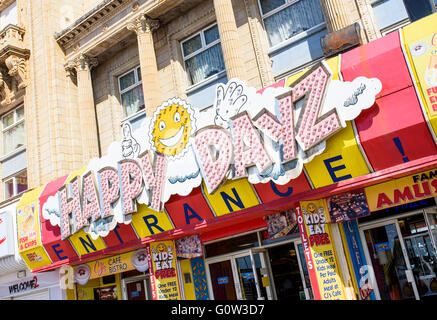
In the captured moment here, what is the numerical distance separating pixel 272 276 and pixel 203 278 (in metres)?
2.29

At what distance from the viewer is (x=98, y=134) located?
1748 centimetres

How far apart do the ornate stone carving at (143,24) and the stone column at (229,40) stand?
303 cm

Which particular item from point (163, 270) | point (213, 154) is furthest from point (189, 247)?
point (213, 154)

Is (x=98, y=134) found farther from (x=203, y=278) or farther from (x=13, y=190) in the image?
(x=203, y=278)

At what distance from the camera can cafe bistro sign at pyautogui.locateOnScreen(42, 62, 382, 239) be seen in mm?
8706

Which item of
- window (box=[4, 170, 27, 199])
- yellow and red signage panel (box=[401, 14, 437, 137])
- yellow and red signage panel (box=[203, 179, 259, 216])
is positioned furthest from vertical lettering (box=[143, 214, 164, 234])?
window (box=[4, 170, 27, 199])

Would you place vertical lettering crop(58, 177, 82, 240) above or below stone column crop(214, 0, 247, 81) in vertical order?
below

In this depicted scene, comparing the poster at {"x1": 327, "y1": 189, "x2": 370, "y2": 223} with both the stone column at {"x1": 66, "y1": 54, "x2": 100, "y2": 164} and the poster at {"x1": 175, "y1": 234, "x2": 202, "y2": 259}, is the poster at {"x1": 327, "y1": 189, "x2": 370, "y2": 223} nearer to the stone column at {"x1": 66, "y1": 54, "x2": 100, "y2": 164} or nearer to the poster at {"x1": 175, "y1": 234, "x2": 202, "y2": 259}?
the poster at {"x1": 175, "y1": 234, "x2": 202, "y2": 259}

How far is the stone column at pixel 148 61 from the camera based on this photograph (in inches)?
582

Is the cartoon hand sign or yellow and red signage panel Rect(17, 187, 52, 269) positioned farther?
yellow and red signage panel Rect(17, 187, 52, 269)

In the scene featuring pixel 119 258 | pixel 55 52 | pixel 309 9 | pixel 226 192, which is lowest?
pixel 119 258

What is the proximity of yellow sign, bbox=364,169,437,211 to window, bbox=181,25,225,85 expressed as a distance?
288 inches

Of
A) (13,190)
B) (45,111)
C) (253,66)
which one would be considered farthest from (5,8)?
(253,66)

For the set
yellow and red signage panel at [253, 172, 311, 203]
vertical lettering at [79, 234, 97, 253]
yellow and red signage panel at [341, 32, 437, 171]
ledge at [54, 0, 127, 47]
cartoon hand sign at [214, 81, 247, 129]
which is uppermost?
ledge at [54, 0, 127, 47]
